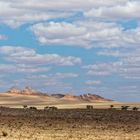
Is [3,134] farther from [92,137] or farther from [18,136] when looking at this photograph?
[92,137]

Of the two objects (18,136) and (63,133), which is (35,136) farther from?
(63,133)

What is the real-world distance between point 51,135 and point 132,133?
23.9ft

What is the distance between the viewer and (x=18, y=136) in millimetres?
41688

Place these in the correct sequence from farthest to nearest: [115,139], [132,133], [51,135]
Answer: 1. [132,133]
2. [51,135]
3. [115,139]

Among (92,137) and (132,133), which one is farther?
(132,133)

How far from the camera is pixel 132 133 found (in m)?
46.8

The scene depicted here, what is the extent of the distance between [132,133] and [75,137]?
679 centimetres

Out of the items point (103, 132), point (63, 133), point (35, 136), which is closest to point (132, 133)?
point (103, 132)

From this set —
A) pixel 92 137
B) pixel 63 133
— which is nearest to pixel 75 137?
pixel 92 137

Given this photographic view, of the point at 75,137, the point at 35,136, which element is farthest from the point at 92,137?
the point at 35,136

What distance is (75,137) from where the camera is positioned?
137 feet

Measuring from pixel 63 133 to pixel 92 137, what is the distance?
4.30m

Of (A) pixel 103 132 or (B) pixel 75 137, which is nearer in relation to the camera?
(B) pixel 75 137

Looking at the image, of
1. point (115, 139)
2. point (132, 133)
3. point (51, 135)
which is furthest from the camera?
point (132, 133)
